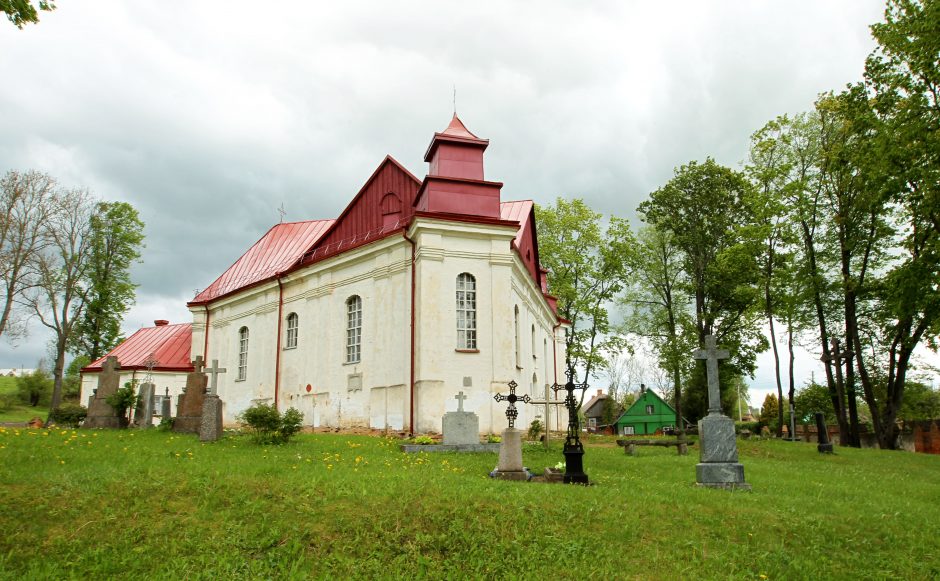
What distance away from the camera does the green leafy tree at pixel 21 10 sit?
9117 millimetres

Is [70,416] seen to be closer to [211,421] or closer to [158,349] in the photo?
[211,421]

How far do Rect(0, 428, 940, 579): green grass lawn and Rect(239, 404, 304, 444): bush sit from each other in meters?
4.14

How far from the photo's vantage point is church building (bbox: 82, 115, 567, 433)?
18.6 meters

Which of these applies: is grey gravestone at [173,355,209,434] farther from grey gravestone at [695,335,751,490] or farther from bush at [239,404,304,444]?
grey gravestone at [695,335,751,490]

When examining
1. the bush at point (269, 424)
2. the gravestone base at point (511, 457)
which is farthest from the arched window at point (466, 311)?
the gravestone base at point (511, 457)

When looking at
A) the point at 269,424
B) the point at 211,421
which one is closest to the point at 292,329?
the point at 211,421

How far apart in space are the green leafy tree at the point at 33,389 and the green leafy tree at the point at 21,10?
153ft

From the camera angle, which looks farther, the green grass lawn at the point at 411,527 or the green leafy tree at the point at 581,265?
the green leafy tree at the point at 581,265

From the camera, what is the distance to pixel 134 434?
1614cm

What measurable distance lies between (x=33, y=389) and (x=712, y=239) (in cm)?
4761

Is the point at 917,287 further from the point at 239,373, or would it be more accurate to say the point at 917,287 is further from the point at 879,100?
the point at 239,373

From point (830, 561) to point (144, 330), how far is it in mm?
36708

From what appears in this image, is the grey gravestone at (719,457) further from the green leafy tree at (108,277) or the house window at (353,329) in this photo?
the green leafy tree at (108,277)

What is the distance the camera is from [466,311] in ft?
63.4
